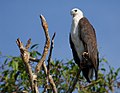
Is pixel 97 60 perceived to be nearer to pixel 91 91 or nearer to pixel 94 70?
pixel 94 70

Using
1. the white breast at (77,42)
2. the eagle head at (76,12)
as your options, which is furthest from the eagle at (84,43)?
the eagle head at (76,12)

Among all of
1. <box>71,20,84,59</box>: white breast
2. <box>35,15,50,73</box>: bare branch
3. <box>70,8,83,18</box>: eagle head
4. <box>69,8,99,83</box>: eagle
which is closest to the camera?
<box>35,15,50,73</box>: bare branch

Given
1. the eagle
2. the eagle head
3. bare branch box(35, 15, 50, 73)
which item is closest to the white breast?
the eagle

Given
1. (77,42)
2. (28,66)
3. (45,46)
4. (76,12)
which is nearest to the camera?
(28,66)

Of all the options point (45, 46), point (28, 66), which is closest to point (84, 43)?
point (45, 46)

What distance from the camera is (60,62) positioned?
547 centimetres

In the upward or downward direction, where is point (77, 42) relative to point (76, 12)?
downward

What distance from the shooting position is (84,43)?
680 cm

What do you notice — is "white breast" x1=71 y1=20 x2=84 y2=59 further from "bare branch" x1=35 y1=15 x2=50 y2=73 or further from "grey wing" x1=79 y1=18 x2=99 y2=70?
"bare branch" x1=35 y1=15 x2=50 y2=73

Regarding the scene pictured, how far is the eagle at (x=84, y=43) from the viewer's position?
6.38 metres

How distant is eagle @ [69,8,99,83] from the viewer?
6379 millimetres

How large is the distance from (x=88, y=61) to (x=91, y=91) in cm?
75

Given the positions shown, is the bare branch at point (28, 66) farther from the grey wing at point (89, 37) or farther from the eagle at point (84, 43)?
the grey wing at point (89, 37)

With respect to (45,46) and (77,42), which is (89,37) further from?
(45,46)
